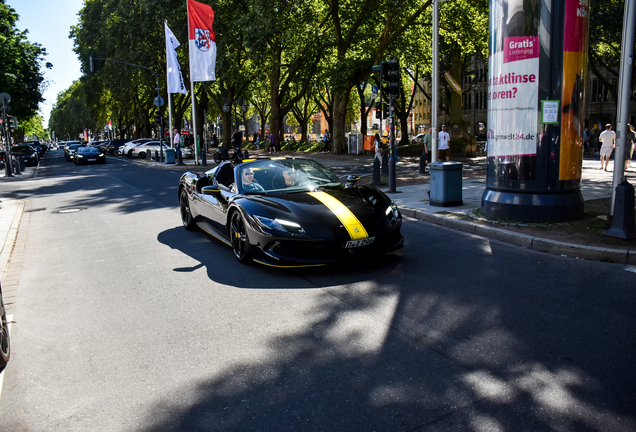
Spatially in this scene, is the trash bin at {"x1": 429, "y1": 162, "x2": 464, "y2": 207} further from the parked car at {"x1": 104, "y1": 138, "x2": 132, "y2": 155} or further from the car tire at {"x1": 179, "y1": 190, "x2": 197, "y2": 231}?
the parked car at {"x1": 104, "y1": 138, "x2": 132, "y2": 155}

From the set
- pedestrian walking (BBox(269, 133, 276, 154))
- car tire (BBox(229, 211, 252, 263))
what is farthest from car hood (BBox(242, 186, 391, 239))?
pedestrian walking (BBox(269, 133, 276, 154))

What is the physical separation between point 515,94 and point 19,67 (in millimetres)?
41185

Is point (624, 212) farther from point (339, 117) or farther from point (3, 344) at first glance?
point (339, 117)

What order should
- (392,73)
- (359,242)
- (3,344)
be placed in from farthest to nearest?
1. (392,73)
2. (359,242)
3. (3,344)

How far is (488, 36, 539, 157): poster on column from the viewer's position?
27.8 ft

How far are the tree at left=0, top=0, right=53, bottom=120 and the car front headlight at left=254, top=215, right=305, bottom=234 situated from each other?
36.9 metres

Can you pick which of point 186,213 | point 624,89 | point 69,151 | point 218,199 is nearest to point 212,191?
point 218,199

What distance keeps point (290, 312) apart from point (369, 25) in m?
29.8

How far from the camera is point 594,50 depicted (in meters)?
43.5

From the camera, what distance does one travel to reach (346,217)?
241 inches

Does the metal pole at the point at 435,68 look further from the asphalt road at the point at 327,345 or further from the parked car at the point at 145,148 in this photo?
the parked car at the point at 145,148

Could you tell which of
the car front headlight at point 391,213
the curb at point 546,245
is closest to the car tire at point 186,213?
the car front headlight at point 391,213

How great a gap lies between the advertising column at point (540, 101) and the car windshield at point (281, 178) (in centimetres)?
329

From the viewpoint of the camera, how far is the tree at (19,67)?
120 ft
